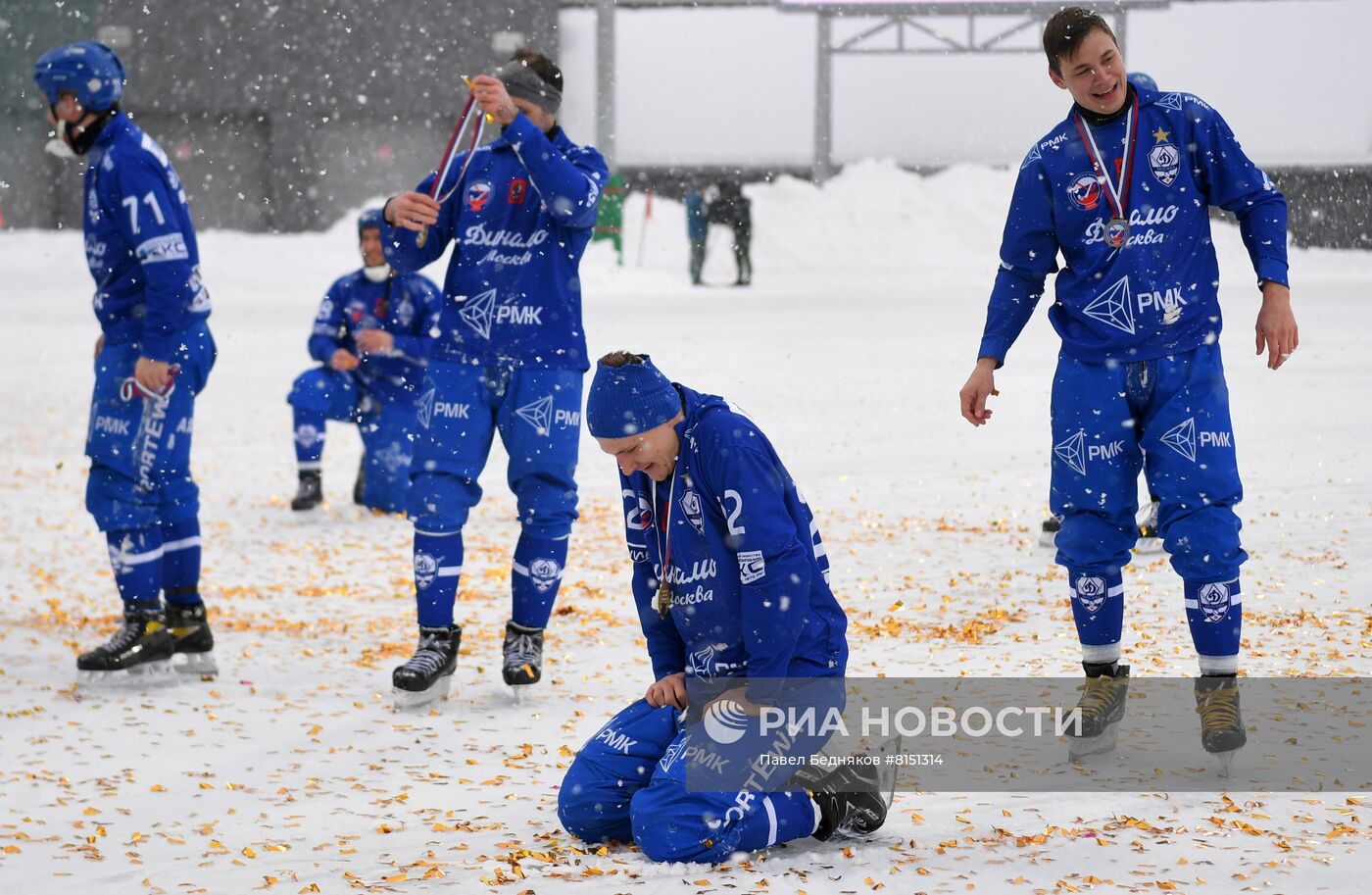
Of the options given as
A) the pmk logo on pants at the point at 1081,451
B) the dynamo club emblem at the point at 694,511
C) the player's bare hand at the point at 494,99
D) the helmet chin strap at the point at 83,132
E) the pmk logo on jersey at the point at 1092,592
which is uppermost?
the player's bare hand at the point at 494,99

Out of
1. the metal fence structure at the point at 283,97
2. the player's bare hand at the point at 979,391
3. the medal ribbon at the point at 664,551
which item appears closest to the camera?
the medal ribbon at the point at 664,551

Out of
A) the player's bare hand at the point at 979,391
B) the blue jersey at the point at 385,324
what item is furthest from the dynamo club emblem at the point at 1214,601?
the blue jersey at the point at 385,324

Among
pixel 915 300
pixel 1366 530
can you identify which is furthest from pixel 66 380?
pixel 1366 530

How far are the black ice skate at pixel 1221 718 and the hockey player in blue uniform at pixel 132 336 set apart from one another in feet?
10.6

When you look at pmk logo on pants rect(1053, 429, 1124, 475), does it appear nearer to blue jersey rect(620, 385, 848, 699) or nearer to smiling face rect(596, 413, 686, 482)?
blue jersey rect(620, 385, 848, 699)

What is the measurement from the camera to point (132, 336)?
4.96 m

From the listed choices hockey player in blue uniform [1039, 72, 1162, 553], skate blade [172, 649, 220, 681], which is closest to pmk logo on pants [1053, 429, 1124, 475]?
hockey player in blue uniform [1039, 72, 1162, 553]

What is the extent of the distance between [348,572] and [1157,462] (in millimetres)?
4241

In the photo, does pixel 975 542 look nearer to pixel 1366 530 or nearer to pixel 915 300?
pixel 1366 530

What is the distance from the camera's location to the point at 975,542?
689 centimetres

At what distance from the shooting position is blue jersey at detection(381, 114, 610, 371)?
4680 millimetres

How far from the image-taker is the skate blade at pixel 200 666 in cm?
513

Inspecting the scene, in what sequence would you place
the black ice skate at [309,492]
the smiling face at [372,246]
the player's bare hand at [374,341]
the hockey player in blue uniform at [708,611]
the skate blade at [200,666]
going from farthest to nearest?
1. the black ice skate at [309,492]
2. the smiling face at [372,246]
3. the player's bare hand at [374,341]
4. the skate blade at [200,666]
5. the hockey player in blue uniform at [708,611]

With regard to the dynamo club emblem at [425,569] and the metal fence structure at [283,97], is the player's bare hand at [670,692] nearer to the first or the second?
the dynamo club emblem at [425,569]
